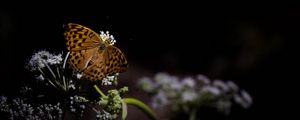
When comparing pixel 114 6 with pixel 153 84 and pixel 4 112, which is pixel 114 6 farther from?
pixel 4 112

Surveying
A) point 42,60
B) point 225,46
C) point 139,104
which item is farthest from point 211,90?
point 225,46

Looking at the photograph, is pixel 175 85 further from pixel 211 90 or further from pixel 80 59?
pixel 80 59

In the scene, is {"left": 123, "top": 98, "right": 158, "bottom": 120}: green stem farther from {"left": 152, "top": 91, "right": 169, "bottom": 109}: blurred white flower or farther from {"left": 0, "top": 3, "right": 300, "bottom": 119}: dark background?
{"left": 0, "top": 3, "right": 300, "bottom": 119}: dark background

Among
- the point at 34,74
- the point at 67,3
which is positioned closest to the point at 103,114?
the point at 34,74

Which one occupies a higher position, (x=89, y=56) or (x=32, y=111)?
(x=89, y=56)

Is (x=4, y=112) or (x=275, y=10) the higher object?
(x=275, y=10)

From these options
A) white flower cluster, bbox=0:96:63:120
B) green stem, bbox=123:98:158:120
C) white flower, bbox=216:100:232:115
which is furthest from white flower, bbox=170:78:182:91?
white flower cluster, bbox=0:96:63:120

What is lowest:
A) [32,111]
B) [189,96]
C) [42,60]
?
[32,111]
